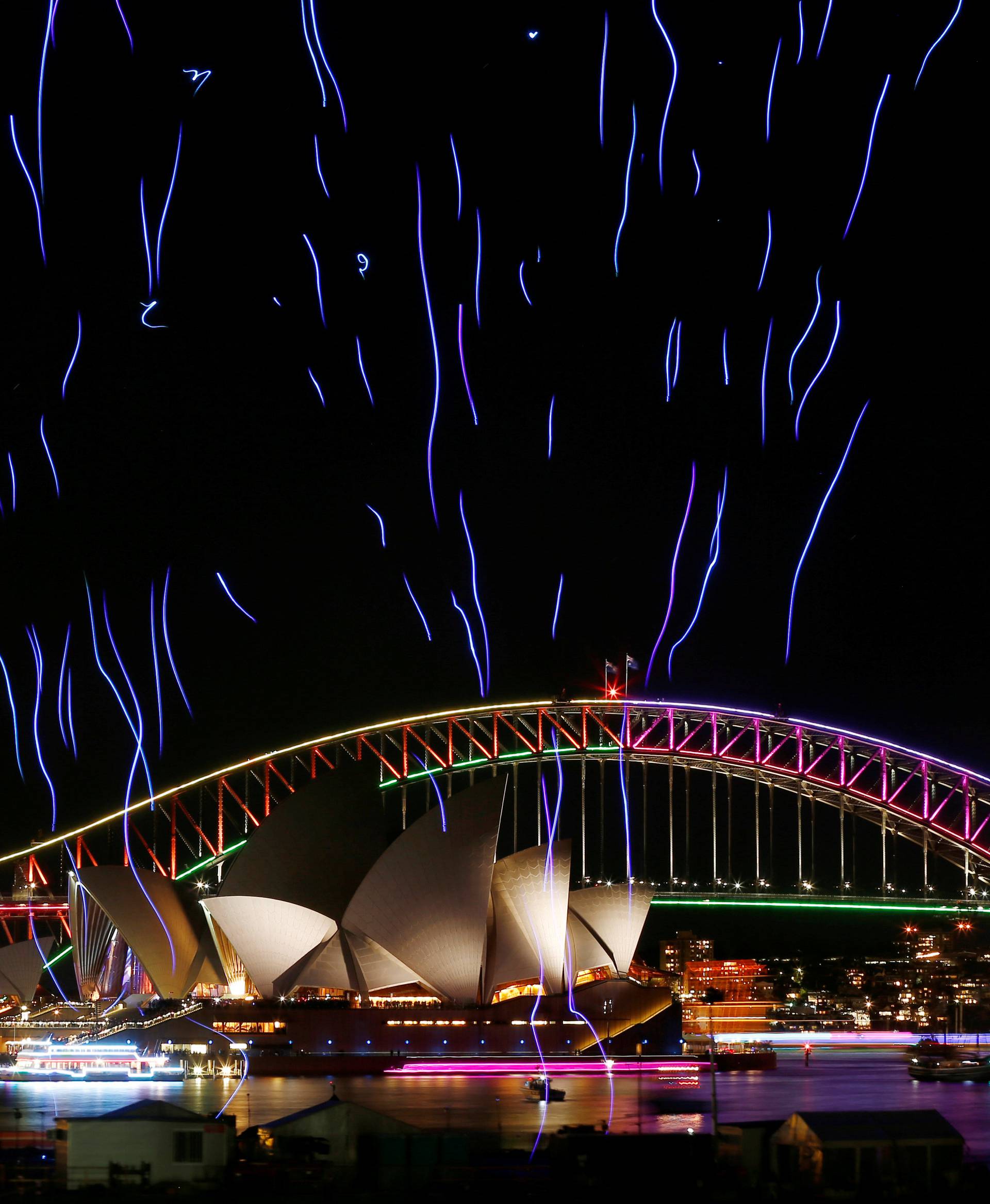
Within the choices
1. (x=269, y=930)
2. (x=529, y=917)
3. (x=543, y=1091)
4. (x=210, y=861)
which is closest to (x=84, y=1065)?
(x=269, y=930)

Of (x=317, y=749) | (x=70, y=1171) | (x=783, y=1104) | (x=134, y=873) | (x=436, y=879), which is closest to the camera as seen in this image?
(x=70, y=1171)

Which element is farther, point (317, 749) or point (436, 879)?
point (317, 749)

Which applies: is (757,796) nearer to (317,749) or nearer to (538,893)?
(317,749)

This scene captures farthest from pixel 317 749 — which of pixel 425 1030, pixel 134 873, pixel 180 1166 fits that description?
pixel 180 1166

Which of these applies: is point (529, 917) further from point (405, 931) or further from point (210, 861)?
point (210, 861)

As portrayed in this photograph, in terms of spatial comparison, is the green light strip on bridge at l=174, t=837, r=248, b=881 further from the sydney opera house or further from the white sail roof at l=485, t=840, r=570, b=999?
the white sail roof at l=485, t=840, r=570, b=999

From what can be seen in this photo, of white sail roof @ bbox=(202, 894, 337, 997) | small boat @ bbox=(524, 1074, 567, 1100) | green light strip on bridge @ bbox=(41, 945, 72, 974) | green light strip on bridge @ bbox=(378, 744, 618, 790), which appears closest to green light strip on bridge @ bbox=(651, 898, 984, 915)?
green light strip on bridge @ bbox=(378, 744, 618, 790)
